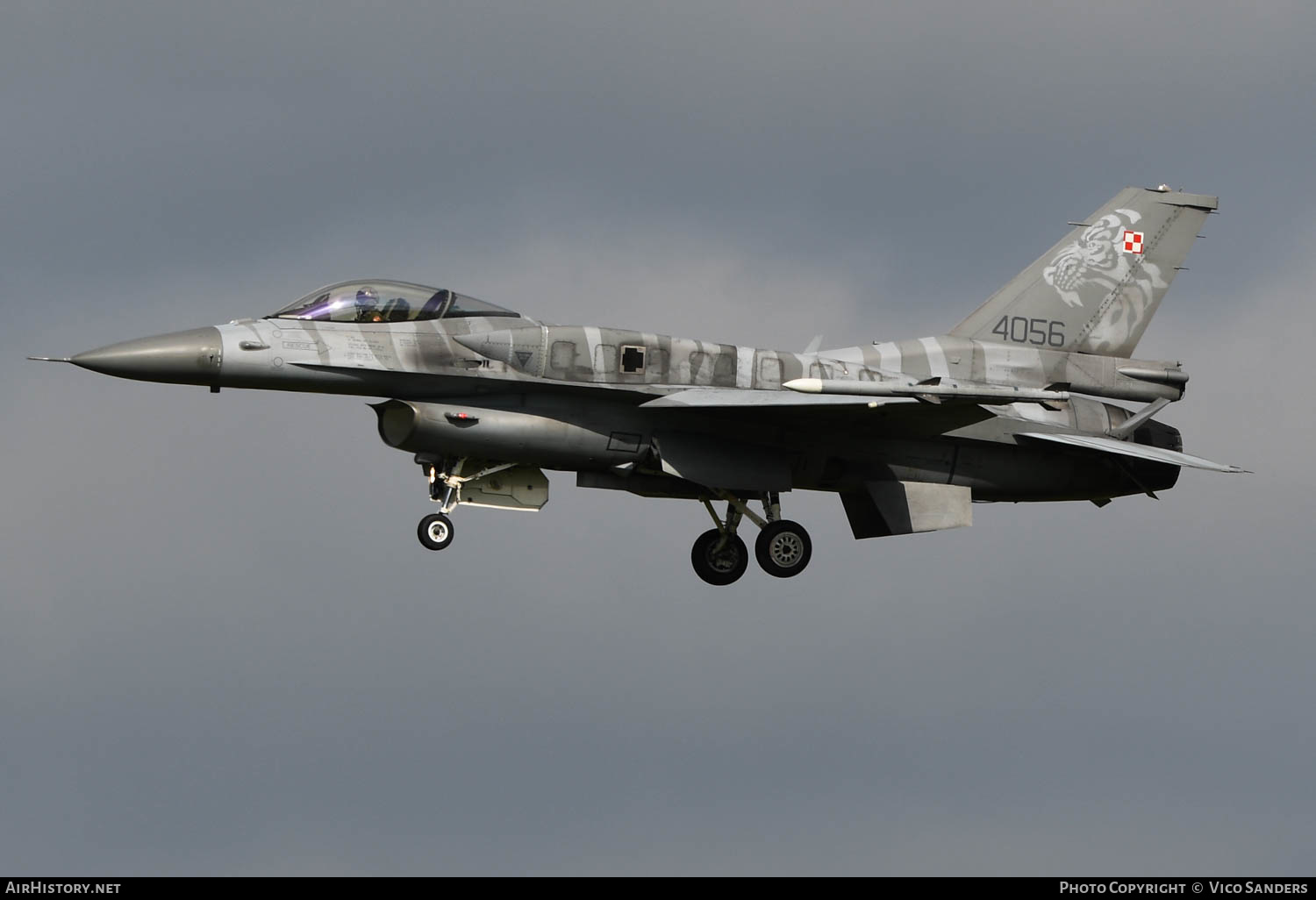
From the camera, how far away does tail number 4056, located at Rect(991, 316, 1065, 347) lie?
29062mm

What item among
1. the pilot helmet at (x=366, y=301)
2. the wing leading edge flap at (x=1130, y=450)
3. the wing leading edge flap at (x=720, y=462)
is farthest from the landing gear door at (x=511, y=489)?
the wing leading edge flap at (x=1130, y=450)

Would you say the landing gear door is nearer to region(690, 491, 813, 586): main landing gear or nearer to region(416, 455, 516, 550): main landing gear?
region(416, 455, 516, 550): main landing gear

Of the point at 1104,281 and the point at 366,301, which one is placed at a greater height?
the point at 1104,281

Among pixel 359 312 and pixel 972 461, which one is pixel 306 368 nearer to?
pixel 359 312

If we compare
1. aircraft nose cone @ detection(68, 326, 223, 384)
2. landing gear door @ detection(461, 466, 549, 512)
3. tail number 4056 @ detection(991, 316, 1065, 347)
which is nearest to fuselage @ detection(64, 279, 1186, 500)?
aircraft nose cone @ detection(68, 326, 223, 384)

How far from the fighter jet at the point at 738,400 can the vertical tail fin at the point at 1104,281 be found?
0.04m

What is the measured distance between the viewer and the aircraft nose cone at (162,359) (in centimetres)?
2427

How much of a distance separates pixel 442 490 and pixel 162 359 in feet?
12.5

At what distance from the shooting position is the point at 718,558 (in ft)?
92.2

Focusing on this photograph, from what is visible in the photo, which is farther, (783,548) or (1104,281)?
(1104,281)

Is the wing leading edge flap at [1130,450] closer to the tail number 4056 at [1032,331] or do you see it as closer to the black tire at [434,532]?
the tail number 4056 at [1032,331]

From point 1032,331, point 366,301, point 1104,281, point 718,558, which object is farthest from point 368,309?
point 1104,281

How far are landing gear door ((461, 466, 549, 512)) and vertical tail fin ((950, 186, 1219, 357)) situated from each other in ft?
22.1

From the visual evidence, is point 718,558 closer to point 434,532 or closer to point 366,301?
point 434,532
